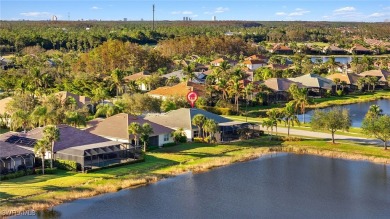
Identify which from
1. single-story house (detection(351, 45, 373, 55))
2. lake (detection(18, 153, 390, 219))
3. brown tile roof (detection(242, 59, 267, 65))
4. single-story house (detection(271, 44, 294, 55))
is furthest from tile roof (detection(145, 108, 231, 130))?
single-story house (detection(351, 45, 373, 55))

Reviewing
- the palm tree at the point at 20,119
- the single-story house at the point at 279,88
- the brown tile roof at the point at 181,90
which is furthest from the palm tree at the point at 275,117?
the single-story house at the point at 279,88

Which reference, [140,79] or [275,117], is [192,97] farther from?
[140,79]

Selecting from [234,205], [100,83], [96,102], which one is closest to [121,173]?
[234,205]

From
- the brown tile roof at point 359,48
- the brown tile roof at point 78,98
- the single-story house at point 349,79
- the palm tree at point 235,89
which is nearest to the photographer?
the brown tile roof at point 78,98

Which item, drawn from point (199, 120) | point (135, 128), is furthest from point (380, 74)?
point (135, 128)

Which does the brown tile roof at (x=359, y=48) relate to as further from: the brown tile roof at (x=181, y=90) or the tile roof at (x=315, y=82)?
the brown tile roof at (x=181, y=90)

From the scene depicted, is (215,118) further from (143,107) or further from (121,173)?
(121,173)
